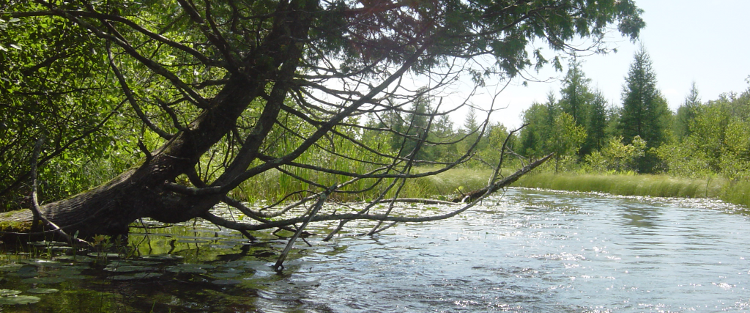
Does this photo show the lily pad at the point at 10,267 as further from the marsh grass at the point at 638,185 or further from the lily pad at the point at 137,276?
the marsh grass at the point at 638,185

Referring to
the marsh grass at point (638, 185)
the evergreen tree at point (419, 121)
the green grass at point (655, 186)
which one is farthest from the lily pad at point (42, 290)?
the marsh grass at point (638, 185)

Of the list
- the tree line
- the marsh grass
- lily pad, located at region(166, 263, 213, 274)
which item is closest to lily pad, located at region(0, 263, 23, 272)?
lily pad, located at region(166, 263, 213, 274)

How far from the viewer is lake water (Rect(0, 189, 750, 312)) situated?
11.2 ft

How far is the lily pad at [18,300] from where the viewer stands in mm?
2827

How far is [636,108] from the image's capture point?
4656 centimetres

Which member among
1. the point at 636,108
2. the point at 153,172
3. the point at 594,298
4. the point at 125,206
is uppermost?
the point at 636,108

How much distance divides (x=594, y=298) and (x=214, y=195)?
320cm

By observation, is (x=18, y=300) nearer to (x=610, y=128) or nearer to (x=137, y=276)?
(x=137, y=276)

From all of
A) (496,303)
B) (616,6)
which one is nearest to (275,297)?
(496,303)

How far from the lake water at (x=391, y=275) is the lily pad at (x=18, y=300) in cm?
3

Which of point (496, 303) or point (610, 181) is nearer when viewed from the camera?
point (496, 303)

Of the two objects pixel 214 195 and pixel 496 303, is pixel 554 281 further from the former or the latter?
pixel 214 195

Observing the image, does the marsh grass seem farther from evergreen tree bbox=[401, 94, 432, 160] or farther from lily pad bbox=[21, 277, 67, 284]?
lily pad bbox=[21, 277, 67, 284]

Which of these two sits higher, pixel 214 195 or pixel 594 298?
pixel 214 195
